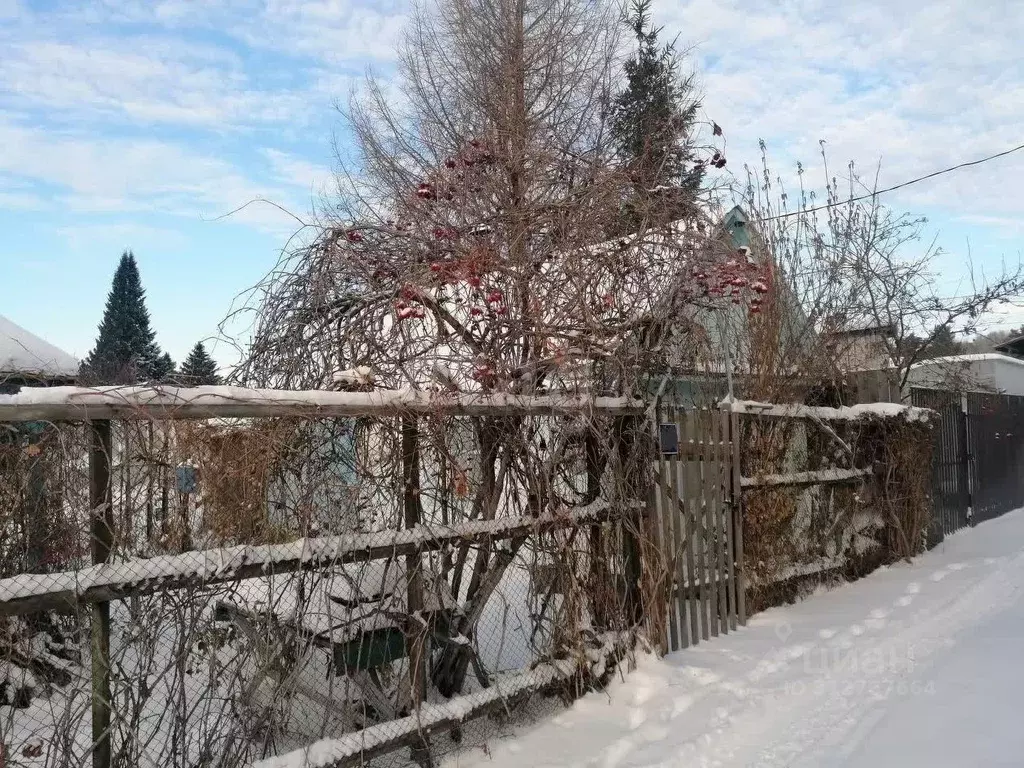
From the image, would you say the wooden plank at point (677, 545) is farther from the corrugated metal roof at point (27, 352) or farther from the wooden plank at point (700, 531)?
the corrugated metal roof at point (27, 352)

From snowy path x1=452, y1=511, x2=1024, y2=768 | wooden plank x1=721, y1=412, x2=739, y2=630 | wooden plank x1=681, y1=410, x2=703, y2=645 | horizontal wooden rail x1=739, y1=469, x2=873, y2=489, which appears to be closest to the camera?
snowy path x1=452, y1=511, x2=1024, y2=768

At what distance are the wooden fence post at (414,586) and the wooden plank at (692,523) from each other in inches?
98.9

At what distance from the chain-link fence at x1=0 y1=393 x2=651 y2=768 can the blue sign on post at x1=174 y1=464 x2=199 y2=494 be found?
2 cm

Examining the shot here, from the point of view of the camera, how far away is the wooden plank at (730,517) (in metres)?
6.44

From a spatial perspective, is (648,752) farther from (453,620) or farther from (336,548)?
(336,548)

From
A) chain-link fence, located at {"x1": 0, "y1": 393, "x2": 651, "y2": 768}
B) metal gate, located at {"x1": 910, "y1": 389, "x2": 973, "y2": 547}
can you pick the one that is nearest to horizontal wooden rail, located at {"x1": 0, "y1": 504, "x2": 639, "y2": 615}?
chain-link fence, located at {"x1": 0, "y1": 393, "x2": 651, "y2": 768}

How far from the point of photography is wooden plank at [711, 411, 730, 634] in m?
6.32

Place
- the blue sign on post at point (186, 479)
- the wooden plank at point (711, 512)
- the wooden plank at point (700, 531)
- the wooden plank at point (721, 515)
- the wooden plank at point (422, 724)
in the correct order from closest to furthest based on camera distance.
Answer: the blue sign on post at point (186, 479) → the wooden plank at point (422, 724) → the wooden plank at point (700, 531) → the wooden plank at point (711, 512) → the wooden plank at point (721, 515)

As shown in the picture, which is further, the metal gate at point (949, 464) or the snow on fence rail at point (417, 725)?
the metal gate at point (949, 464)

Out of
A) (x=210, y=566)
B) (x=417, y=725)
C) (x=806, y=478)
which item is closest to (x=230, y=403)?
(x=210, y=566)

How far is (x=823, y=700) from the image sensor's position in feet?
16.0

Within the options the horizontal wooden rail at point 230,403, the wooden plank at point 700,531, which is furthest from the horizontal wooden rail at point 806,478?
the horizontal wooden rail at point 230,403

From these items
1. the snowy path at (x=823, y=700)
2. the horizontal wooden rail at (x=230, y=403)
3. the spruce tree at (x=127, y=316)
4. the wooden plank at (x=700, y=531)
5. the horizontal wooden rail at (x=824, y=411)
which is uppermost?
the spruce tree at (x=127, y=316)

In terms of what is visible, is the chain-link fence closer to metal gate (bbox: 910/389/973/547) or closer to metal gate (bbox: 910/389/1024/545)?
metal gate (bbox: 910/389/973/547)
